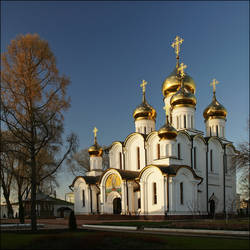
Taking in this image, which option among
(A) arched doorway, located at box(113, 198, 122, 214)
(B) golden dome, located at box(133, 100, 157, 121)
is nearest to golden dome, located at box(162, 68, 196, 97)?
(B) golden dome, located at box(133, 100, 157, 121)

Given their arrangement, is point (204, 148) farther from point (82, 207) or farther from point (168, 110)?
point (82, 207)

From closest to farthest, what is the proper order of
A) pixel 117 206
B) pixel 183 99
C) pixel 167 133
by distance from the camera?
pixel 167 133, pixel 117 206, pixel 183 99

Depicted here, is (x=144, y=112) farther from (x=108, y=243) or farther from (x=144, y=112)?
(x=108, y=243)

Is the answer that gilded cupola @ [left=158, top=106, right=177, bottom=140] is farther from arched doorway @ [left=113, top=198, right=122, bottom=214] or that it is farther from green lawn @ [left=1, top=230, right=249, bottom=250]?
green lawn @ [left=1, top=230, right=249, bottom=250]

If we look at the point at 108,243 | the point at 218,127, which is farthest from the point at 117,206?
the point at 108,243

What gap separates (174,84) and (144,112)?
13.2 ft

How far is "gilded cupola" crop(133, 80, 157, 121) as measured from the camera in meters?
33.4

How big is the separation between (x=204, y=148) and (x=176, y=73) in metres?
8.47

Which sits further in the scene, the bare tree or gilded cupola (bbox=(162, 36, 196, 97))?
gilded cupola (bbox=(162, 36, 196, 97))

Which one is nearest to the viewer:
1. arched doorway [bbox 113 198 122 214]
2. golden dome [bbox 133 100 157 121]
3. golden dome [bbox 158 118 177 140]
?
golden dome [bbox 158 118 177 140]

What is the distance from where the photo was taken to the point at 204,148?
30062 millimetres

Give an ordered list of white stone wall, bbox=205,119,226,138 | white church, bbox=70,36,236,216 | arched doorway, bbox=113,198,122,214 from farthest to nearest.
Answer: white stone wall, bbox=205,119,226,138 < arched doorway, bbox=113,198,122,214 < white church, bbox=70,36,236,216

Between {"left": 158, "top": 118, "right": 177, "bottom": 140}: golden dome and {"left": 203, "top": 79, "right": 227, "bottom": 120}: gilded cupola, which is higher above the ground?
{"left": 203, "top": 79, "right": 227, "bottom": 120}: gilded cupola

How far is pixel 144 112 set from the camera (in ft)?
109
